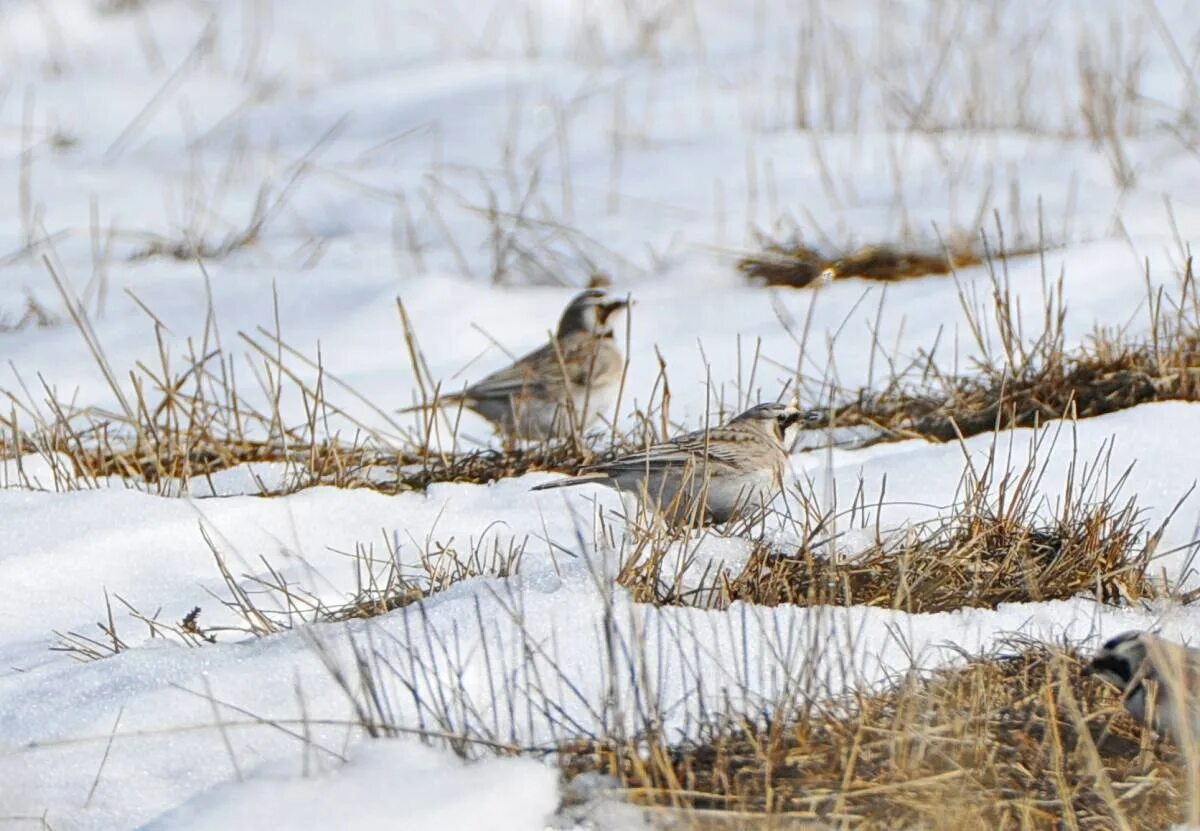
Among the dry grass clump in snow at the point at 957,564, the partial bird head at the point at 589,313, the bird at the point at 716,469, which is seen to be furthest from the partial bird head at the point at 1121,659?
A: the partial bird head at the point at 589,313

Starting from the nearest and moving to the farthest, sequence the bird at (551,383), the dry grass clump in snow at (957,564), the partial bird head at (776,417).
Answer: the dry grass clump in snow at (957,564), the partial bird head at (776,417), the bird at (551,383)

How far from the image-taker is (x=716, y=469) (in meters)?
4.74

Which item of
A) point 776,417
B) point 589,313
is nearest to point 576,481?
point 776,417

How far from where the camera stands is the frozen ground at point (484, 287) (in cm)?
337

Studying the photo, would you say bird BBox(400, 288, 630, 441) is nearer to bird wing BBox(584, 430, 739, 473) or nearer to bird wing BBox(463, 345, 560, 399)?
bird wing BBox(463, 345, 560, 399)

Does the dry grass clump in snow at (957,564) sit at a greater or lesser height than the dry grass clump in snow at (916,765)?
greater

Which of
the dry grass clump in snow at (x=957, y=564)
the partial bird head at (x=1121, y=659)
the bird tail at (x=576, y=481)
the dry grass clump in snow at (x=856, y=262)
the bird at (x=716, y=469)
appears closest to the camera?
the partial bird head at (x=1121, y=659)

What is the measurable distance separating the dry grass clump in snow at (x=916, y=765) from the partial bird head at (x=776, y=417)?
193cm

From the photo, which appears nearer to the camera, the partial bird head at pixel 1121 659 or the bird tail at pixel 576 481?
the partial bird head at pixel 1121 659

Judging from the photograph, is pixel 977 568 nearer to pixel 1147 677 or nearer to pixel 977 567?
pixel 977 567

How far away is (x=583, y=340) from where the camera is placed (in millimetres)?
7133

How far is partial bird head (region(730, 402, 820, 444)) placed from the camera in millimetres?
5234

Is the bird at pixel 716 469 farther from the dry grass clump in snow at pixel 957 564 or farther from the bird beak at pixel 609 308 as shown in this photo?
the bird beak at pixel 609 308

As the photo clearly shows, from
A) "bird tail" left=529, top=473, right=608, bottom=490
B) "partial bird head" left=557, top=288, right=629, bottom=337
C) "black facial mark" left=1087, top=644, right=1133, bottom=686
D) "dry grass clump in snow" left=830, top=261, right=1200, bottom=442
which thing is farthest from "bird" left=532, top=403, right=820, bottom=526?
"partial bird head" left=557, top=288, right=629, bottom=337
